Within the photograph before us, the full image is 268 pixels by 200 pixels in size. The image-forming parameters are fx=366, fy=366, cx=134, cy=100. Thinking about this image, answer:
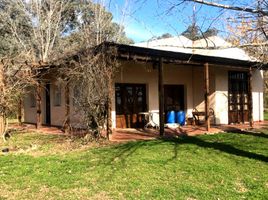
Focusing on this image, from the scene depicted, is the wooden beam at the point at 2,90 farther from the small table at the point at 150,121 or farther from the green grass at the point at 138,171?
the small table at the point at 150,121

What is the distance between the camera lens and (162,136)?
42.3 ft

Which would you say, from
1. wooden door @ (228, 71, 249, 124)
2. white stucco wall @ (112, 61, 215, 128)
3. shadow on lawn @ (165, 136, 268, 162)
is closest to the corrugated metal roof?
white stucco wall @ (112, 61, 215, 128)

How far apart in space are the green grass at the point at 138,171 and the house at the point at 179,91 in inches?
198

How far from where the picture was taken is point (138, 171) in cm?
743

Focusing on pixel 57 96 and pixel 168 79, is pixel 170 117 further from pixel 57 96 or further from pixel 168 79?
pixel 57 96

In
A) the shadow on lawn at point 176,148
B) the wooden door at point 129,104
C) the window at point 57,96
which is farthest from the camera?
the window at point 57,96

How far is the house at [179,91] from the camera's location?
16.2 metres

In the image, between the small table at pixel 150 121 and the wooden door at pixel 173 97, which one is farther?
the wooden door at pixel 173 97

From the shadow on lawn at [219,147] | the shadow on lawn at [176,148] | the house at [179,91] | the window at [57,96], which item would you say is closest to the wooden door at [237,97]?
the house at [179,91]

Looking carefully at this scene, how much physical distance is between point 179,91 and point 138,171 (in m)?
11.9

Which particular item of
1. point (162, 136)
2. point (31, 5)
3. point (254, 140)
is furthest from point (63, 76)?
point (31, 5)

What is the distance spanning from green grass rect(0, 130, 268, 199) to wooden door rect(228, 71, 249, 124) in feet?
26.0

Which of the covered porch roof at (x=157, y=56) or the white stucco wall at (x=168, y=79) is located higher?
the covered porch roof at (x=157, y=56)

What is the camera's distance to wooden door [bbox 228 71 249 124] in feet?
62.2
